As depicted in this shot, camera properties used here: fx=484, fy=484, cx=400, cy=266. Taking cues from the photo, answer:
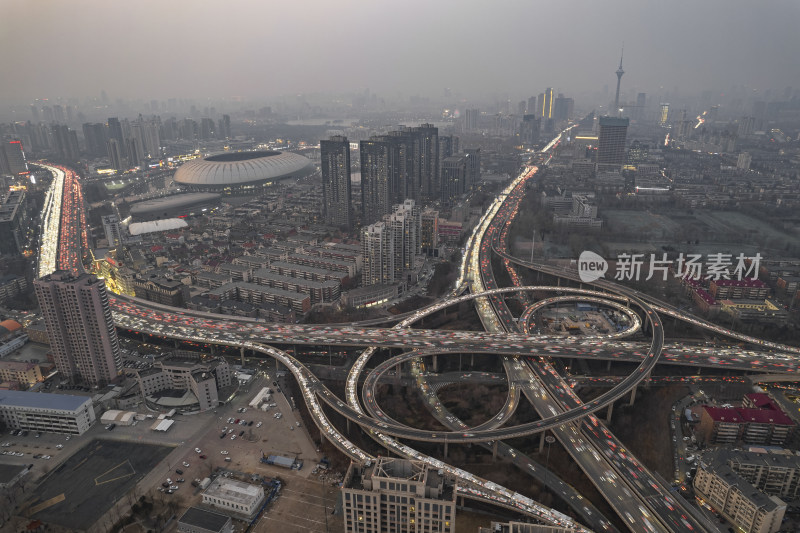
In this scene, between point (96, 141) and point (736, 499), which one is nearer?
point (736, 499)

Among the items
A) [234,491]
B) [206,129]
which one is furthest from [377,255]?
[206,129]

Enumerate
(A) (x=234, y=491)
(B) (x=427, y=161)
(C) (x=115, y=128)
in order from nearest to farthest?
(A) (x=234, y=491) < (B) (x=427, y=161) < (C) (x=115, y=128)

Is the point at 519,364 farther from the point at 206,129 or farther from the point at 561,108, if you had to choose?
the point at 561,108

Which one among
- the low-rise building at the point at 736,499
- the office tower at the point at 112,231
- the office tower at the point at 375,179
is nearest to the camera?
the low-rise building at the point at 736,499

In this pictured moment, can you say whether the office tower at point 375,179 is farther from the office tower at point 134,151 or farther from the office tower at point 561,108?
the office tower at point 561,108

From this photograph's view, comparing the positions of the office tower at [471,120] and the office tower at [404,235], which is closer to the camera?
the office tower at [404,235]

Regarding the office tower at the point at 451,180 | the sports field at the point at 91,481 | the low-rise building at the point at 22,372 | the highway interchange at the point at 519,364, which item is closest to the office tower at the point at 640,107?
the office tower at the point at 451,180

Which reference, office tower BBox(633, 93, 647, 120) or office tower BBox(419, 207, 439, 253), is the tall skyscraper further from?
office tower BBox(419, 207, 439, 253)
